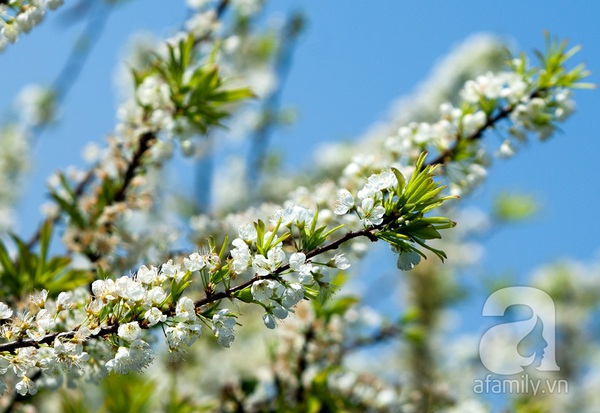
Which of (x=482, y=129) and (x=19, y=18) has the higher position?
(x=19, y=18)

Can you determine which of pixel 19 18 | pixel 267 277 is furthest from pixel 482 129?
pixel 19 18

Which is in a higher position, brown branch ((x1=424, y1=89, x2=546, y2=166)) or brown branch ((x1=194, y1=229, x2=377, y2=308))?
brown branch ((x1=424, y1=89, x2=546, y2=166))

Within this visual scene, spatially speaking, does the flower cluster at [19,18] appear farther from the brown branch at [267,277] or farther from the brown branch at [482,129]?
the brown branch at [482,129]

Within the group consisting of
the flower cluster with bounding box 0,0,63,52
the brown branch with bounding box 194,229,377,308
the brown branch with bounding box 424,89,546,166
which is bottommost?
the brown branch with bounding box 194,229,377,308

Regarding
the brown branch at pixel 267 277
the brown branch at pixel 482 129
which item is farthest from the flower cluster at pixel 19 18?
the brown branch at pixel 482 129

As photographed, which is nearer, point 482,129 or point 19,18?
point 19,18

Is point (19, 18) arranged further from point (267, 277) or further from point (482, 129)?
point (482, 129)

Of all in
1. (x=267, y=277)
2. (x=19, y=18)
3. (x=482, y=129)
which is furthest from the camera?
(x=482, y=129)

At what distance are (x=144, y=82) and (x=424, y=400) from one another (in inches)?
72.7

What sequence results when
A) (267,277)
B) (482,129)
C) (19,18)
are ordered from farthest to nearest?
(482,129) → (19,18) → (267,277)

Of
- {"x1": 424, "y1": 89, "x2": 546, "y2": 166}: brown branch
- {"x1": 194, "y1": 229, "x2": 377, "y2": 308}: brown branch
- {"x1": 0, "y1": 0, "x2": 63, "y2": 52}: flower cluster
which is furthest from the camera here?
{"x1": 424, "y1": 89, "x2": 546, "y2": 166}: brown branch

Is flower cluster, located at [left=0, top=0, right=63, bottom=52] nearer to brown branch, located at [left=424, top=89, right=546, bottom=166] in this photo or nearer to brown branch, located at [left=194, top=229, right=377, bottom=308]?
brown branch, located at [left=194, top=229, right=377, bottom=308]

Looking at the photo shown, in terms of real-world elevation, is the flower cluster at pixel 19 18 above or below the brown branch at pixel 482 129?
above

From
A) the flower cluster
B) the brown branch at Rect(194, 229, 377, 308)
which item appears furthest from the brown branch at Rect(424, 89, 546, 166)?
the flower cluster
